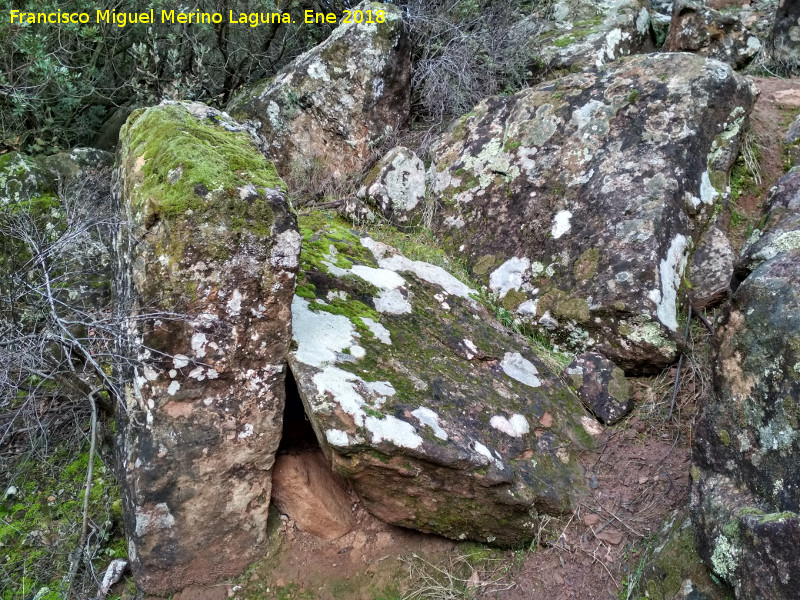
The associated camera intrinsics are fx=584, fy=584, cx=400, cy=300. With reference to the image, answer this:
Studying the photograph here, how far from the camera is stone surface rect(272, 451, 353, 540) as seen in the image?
2857 mm

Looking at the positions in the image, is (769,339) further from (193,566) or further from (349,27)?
(349,27)

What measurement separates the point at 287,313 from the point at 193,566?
1.23m

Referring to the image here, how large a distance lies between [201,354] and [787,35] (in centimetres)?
568

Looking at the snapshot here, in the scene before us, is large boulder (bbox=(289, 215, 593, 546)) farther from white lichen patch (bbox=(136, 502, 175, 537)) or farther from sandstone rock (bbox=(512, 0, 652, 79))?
sandstone rock (bbox=(512, 0, 652, 79))

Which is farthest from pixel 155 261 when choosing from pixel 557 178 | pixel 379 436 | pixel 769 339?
pixel 557 178

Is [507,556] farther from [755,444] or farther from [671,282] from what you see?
[671,282]

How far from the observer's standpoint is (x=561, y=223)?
3.93m

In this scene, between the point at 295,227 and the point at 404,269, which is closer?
the point at 295,227

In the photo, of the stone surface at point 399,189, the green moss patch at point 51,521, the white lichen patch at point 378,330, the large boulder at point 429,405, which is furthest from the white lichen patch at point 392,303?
the green moss patch at point 51,521

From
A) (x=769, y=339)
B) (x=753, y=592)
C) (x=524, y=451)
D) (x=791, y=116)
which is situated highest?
(x=791, y=116)

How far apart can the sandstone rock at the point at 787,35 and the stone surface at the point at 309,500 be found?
5.36 m

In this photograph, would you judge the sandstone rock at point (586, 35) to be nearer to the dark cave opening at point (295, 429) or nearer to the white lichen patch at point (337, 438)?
the dark cave opening at point (295, 429)

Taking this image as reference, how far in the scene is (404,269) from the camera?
3879mm

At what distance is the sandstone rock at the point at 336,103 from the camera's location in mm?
5516
